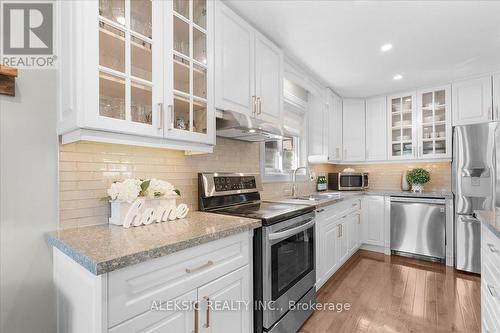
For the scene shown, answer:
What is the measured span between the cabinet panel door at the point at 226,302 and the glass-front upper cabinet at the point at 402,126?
11.7 feet

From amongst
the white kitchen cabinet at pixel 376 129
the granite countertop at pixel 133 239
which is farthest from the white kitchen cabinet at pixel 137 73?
the white kitchen cabinet at pixel 376 129

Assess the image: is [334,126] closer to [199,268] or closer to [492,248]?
[492,248]

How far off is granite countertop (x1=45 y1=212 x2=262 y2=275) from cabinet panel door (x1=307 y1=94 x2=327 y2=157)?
7.52 feet

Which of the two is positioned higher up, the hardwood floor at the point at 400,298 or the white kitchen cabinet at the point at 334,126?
the white kitchen cabinet at the point at 334,126

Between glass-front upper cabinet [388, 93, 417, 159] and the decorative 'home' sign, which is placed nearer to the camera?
the decorative 'home' sign

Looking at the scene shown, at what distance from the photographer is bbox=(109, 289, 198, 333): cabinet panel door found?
0.95 metres

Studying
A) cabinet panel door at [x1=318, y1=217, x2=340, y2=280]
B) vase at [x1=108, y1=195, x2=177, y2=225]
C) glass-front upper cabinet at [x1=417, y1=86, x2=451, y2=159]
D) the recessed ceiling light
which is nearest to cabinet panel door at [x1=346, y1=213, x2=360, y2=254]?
cabinet panel door at [x1=318, y1=217, x2=340, y2=280]

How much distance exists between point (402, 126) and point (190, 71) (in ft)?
12.2

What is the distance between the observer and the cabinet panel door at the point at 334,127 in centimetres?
390

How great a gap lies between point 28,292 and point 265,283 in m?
1.25

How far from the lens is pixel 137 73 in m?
1.34

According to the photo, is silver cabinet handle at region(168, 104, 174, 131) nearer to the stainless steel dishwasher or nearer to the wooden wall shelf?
→ the wooden wall shelf

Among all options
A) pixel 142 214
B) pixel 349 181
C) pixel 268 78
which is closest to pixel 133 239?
pixel 142 214

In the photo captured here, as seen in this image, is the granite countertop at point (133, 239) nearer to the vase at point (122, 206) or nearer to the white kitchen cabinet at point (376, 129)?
the vase at point (122, 206)
